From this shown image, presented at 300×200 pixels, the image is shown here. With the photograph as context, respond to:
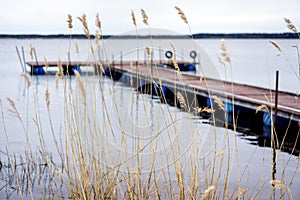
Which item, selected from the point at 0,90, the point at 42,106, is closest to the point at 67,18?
the point at 42,106

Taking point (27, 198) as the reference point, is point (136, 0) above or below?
above

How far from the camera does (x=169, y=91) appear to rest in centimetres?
1759

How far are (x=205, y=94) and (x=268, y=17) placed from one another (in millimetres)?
2511

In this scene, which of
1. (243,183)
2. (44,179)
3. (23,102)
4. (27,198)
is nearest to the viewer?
(27,198)

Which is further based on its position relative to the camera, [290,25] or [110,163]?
[110,163]

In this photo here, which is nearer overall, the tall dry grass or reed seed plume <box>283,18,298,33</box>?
the tall dry grass

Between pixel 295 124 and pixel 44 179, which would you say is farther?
pixel 295 124

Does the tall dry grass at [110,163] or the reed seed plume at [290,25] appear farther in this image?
the reed seed plume at [290,25]

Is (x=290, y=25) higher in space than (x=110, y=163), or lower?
higher

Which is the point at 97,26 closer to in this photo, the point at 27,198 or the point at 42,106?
the point at 27,198

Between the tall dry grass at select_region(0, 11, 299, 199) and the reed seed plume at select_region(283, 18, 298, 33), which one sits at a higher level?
the reed seed plume at select_region(283, 18, 298, 33)

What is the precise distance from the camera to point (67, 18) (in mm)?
3205

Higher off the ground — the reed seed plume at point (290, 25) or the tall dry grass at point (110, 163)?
the reed seed plume at point (290, 25)

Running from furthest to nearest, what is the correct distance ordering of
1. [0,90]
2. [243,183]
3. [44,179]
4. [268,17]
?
1. [0,90]
2. [268,17]
3. [243,183]
4. [44,179]
